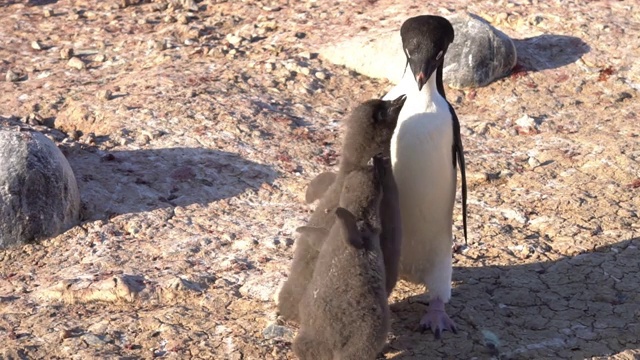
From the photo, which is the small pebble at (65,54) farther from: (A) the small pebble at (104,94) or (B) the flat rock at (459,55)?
(B) the flat rock at (459,55)

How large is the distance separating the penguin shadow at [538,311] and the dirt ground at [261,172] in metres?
0.01

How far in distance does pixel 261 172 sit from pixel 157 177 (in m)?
0.75

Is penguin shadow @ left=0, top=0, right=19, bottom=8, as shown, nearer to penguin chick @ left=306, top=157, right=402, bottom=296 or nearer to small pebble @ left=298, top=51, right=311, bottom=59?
small pebble @ left=298, top=51, right=311, bottom=59

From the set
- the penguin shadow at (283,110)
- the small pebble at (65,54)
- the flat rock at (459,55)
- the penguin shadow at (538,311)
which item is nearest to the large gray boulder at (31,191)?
the penguin shadow at (283,110)

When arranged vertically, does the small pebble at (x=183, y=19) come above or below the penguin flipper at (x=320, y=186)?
below

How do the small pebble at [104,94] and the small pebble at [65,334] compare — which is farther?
the small pebble at [104,94]

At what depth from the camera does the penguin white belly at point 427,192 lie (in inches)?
204

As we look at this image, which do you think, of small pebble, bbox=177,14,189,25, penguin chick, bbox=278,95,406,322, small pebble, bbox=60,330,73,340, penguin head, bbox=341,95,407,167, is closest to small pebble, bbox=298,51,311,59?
small pebble, bbox=177,14,189,25

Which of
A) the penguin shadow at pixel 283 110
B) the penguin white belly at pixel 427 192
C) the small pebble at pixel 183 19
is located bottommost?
the penguin shadow at pixel 283 110

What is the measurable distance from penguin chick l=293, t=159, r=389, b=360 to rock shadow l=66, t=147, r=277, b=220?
7.63 ft

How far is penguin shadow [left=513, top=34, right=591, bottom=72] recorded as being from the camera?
8.98m

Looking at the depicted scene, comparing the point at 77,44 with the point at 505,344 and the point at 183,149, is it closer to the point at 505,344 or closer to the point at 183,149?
the point at 183,149

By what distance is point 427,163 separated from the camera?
5.24m

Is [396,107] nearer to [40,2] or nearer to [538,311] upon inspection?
[538,311]
